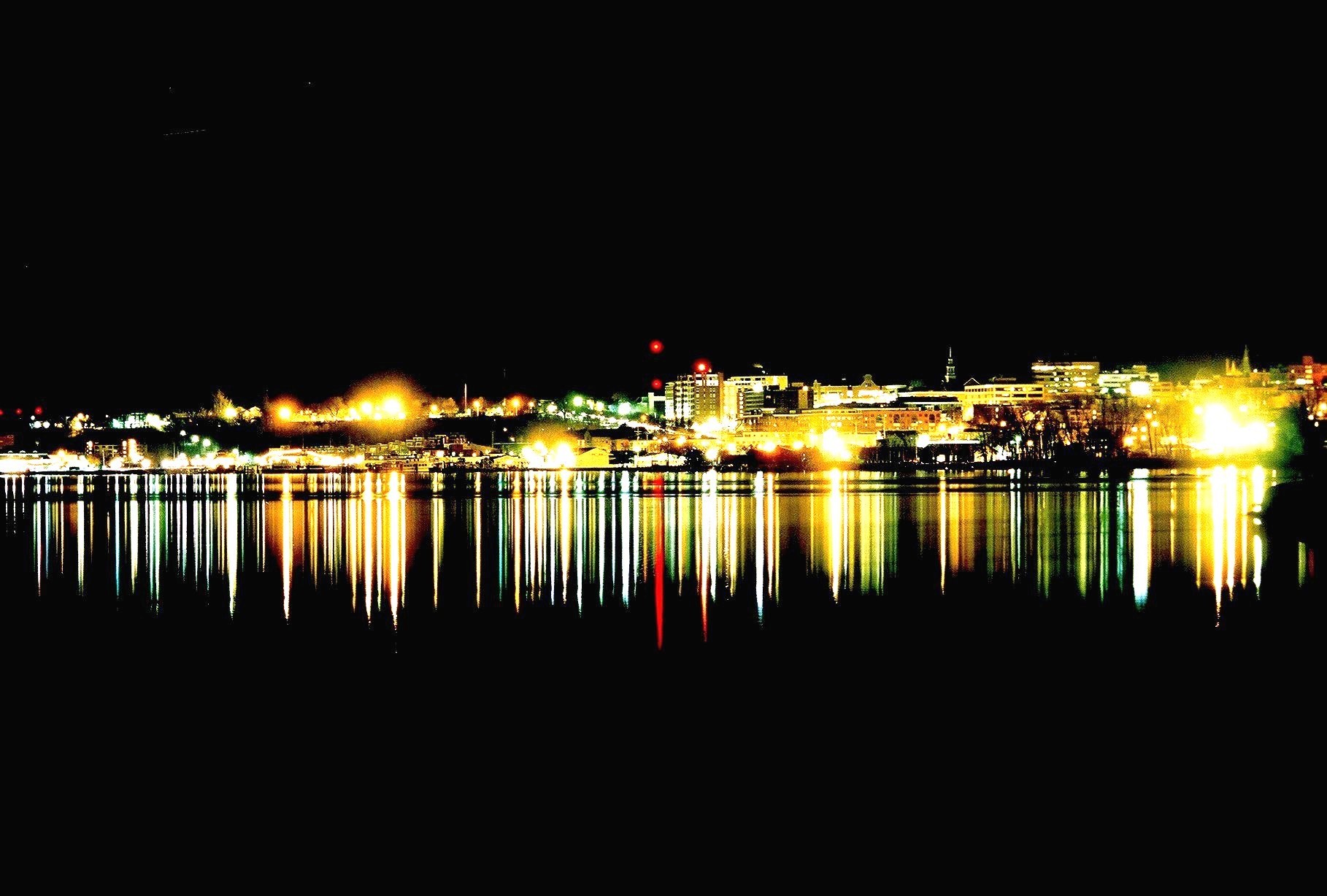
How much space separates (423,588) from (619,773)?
222 inches

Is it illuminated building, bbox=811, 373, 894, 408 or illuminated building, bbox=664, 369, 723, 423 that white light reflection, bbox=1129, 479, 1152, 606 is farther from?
illuminated building, bbox=664, 369, 723, 423

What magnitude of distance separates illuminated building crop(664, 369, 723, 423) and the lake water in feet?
248

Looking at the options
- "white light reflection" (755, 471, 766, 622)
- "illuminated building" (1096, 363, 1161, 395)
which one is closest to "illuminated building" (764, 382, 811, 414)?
"illuminated building" (1096, 363, 1161, 395)

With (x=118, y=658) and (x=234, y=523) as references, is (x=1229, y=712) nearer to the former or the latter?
(x=118, y=658)

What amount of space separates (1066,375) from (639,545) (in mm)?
85920

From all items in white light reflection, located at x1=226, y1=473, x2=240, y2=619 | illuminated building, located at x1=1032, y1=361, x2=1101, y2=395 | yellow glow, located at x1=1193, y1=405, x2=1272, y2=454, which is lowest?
white light reflection, located at x1=226, y1=473, x2=240, y2=619

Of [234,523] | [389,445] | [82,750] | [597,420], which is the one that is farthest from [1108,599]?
[597,420]

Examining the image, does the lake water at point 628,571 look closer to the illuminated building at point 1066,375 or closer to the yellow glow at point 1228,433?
the yellow glow at point 1228,433

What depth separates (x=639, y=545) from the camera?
13.7 meters

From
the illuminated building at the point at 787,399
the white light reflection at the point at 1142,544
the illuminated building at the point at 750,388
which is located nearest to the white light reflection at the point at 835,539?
the white light reflection at the point at 1142,544

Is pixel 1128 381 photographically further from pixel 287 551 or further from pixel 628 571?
pixel 628 571

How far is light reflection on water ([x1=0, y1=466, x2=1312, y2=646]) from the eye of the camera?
31.3ft

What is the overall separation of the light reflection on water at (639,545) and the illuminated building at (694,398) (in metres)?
70.9

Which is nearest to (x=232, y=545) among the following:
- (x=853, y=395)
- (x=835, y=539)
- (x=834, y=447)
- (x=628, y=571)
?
(x=628, y=571)
